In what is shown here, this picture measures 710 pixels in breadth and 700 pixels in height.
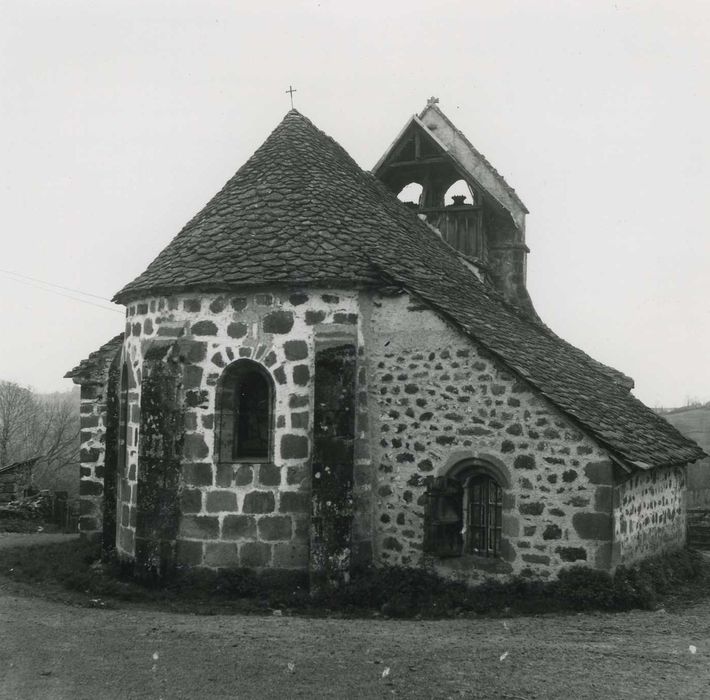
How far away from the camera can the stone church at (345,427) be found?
1108 centimetres

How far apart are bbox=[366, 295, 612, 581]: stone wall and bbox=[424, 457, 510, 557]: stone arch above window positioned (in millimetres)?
147

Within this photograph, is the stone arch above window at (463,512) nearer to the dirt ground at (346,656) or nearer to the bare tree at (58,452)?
the dirt ground at (346,656)

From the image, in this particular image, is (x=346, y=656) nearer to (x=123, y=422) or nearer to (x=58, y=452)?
(x=123, y=422)

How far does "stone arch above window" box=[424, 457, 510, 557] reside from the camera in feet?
38.0

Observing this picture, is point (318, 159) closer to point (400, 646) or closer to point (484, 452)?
point (484, 452)

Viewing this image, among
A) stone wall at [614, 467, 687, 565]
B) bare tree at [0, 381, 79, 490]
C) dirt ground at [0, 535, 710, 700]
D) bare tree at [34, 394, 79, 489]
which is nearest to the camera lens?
dirt ground at [0, 535, 710, 700]

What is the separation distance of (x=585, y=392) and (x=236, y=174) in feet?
23.1

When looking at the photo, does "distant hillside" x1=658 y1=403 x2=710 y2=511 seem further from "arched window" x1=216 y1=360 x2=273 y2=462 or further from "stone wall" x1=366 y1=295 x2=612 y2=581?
"arched window" x1=216 y1=360 x2=273 y2=462

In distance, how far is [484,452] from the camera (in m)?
11.4

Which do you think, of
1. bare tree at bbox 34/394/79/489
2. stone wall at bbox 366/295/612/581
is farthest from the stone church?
bare tree at bbox 34/394/79/489

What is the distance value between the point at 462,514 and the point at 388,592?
60.9 inches

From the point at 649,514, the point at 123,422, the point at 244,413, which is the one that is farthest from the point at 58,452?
the point at 649,514

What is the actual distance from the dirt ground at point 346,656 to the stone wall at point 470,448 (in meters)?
1.18

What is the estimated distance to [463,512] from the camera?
38.6ft
